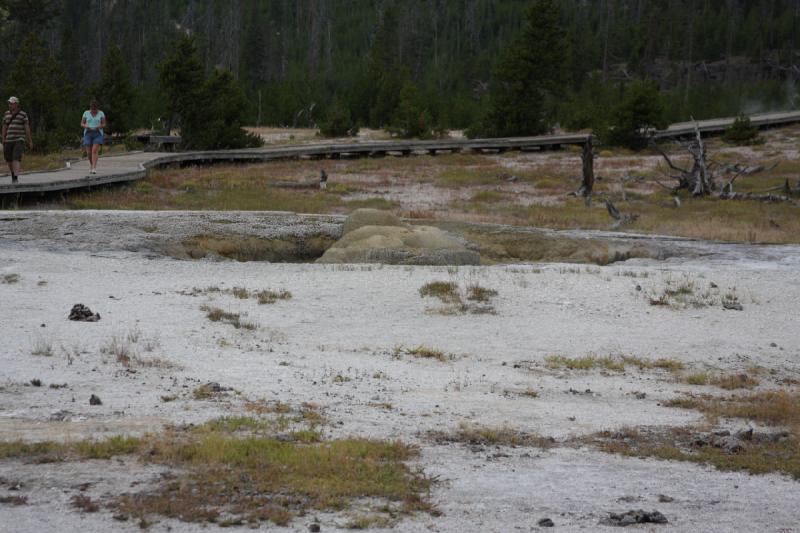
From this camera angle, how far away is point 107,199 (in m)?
25.5

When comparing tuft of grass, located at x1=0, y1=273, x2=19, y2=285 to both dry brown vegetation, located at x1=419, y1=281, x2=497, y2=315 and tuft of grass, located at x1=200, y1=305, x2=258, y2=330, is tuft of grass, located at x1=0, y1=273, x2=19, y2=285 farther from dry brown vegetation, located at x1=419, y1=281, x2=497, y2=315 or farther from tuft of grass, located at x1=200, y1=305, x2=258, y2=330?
dry brown vegetation, located at x1=419, y1=281, x2=497, y2=315

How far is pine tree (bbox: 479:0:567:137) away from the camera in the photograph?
50.2 meters

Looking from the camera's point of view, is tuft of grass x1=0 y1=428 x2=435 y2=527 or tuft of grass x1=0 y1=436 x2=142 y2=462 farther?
tuft of grass x1=0 y1=436 x2=142 y2=462

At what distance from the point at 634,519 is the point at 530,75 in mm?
46321

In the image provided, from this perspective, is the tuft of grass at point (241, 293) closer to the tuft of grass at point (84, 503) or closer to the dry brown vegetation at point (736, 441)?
the dry brown vegetation at point (736, 441)

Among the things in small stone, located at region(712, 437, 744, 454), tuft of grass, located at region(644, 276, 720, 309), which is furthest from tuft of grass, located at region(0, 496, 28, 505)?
tuft of grass, located at region(644, 276, 720, 309)

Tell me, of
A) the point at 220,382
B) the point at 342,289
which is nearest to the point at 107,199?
the point at 342,289

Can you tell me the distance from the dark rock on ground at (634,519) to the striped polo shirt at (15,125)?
17.8m

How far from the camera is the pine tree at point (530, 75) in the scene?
50219mm

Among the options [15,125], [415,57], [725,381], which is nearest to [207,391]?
[725,381]

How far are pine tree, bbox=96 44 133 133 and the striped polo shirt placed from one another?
2782 cm

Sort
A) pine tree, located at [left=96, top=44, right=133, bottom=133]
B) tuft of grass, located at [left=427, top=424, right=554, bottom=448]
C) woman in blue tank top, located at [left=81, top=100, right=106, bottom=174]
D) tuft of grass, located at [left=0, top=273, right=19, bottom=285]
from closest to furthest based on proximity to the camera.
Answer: tuft of grass, located at [left=427, top=424, right=554, bottom=448]
tuft of grass, located at [left=0, top=273, right=19, bottom=285]
woman in blue tank top, located at [left=81, top=100, right=106, bottom=174]
pine tree, located at [left=96, top=44, right=133, bottom=133]

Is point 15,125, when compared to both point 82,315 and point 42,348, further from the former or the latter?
point 42,348

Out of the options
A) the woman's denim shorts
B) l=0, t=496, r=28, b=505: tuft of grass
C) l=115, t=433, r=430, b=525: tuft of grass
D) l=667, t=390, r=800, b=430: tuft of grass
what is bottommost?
l=667, t=390, r=800, b=430: tuft of grass
